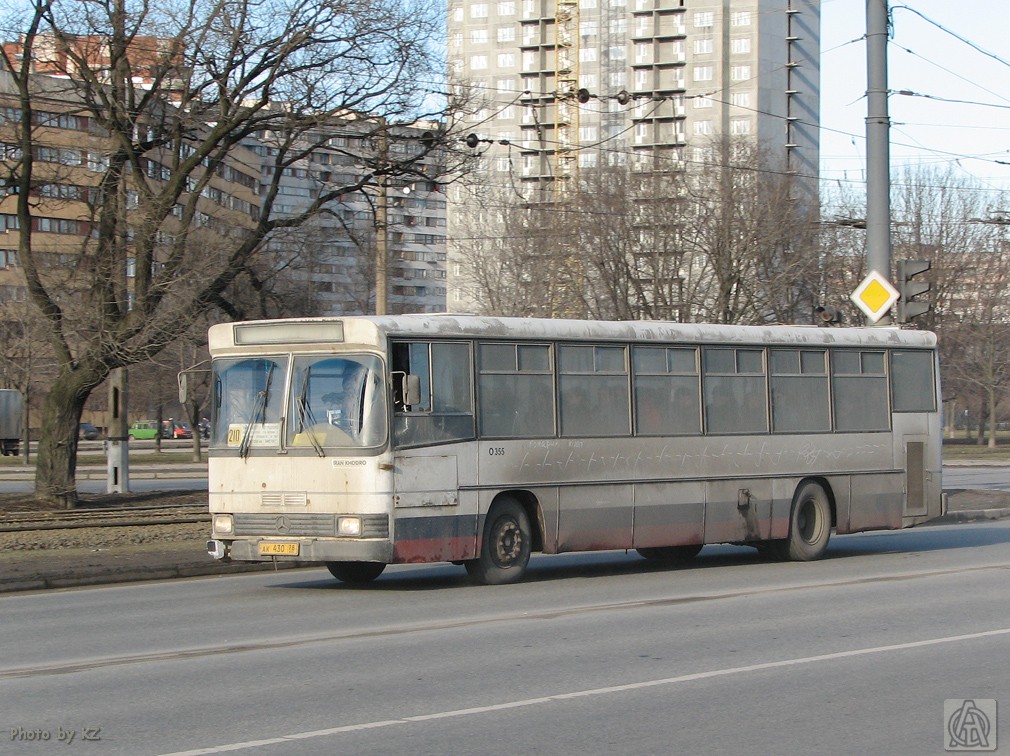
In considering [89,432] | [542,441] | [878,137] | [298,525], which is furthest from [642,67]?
[298,525]

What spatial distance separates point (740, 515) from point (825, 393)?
235 centimetres

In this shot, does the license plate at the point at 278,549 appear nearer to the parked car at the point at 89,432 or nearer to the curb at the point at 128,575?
the curb at the point at 128,575

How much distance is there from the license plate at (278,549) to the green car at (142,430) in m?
87.3

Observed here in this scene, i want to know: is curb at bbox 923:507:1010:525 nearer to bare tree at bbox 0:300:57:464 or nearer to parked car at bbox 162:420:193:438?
bare tree at bbox 0:300:57:464

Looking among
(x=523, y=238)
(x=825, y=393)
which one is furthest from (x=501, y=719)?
(x=523, y=238)

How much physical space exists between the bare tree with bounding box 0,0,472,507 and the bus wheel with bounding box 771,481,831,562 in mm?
12139

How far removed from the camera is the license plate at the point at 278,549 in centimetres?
1394

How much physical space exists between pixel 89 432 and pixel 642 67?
5079 cm

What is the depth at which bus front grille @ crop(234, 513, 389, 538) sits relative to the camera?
13.7 m

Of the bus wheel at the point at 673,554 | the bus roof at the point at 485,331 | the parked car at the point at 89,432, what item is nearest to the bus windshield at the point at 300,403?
the bus roof at the point at 485,331

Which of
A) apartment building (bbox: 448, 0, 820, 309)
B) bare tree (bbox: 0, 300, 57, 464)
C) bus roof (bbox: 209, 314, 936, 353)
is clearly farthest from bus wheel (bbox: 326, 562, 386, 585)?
apartment building (bbox: 448, 0, 820, 309)

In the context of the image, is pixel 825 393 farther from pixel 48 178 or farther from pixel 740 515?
pixel 48 178

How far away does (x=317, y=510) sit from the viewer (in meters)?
14.0

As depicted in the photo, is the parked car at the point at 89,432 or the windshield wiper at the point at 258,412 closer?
the windshield wiper at the point at 258,412
